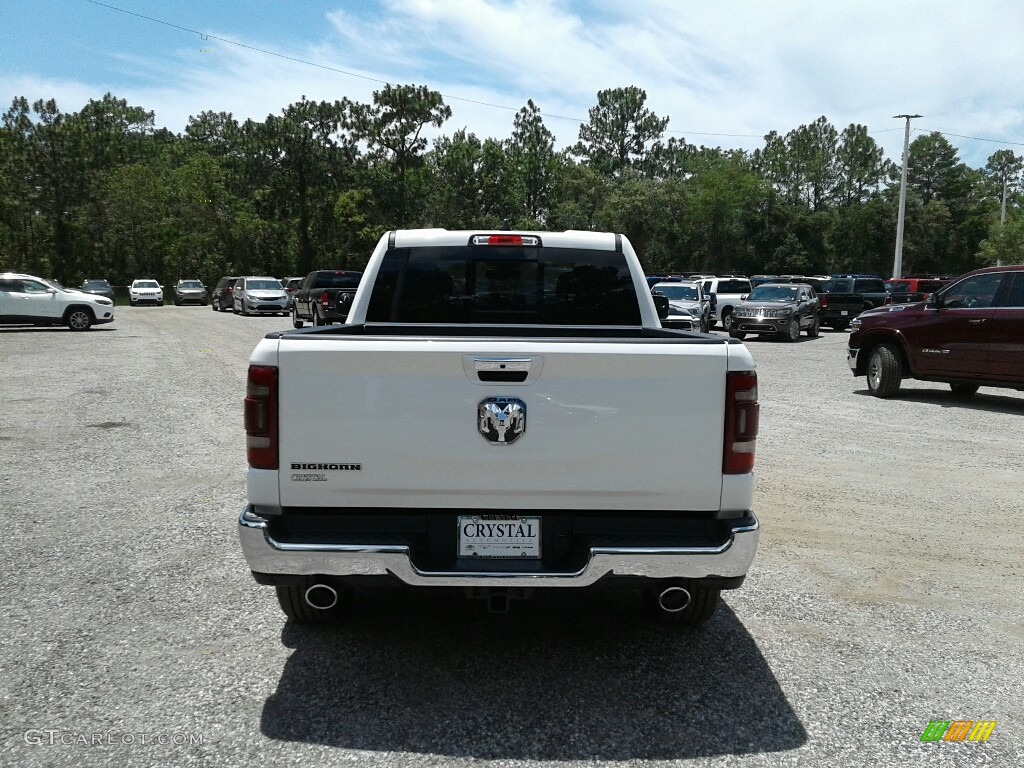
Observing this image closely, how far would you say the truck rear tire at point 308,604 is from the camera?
404 cm

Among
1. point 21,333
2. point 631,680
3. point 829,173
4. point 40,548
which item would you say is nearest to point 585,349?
point 631,680

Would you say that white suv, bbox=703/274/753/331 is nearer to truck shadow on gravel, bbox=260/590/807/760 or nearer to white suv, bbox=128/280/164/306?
truck shadow on gravel, bbox=260/590/807/760

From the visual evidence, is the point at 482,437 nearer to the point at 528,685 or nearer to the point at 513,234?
the point at 528,685

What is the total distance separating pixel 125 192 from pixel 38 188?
19.8 feet

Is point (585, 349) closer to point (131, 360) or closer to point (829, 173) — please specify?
point (131, 360)

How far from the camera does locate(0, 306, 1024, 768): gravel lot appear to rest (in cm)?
335

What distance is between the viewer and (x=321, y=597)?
4016 millimetres

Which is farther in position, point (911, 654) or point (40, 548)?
point (40, 548)

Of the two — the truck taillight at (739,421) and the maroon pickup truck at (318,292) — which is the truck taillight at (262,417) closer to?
the truck taillight at (739,421)

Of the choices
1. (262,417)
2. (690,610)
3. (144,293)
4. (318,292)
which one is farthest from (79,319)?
(690,610)

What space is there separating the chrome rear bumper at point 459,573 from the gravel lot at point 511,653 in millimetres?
522

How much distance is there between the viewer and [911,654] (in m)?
4.23

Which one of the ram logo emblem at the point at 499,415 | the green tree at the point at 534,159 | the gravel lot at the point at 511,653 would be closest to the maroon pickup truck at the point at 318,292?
the gravel lot at the point at 511,653

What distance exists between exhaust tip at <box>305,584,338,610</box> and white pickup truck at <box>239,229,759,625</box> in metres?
0.22
